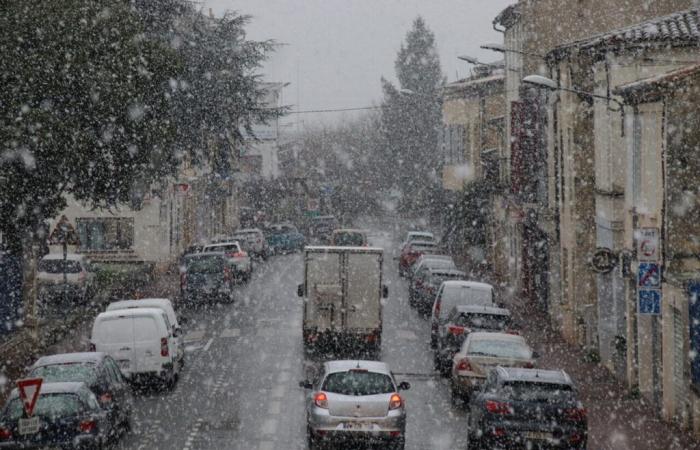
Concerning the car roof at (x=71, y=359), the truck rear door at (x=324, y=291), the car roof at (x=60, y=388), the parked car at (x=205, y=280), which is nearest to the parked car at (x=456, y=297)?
the truck rear door at (x=324, y=291)

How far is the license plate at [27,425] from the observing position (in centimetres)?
1588

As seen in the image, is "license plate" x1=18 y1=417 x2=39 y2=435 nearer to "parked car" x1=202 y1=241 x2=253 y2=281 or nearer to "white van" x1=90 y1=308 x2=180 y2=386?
"white van" x1=90 y1=308 x2=180 y2=386

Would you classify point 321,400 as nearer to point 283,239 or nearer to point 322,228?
point 283,239

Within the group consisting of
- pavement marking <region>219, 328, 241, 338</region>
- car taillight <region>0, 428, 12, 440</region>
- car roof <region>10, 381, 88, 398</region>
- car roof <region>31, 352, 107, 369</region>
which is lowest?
pavement marking <region>219, 328, 241, 338</region>

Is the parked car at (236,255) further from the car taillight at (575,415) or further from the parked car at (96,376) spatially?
the car taillight at (575,415)

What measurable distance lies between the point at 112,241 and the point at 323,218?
78.7 ft

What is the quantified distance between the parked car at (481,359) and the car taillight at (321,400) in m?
4.65

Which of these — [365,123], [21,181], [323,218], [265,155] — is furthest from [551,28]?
[365,123]

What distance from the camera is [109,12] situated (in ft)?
87.7

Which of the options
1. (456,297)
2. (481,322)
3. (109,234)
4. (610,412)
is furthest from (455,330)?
(109,234)

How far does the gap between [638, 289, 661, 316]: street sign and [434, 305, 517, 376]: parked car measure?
5420 mm

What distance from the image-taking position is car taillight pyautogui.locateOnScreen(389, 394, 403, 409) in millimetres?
Result: 17438

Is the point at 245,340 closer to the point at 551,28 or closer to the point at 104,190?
the point at 104,190

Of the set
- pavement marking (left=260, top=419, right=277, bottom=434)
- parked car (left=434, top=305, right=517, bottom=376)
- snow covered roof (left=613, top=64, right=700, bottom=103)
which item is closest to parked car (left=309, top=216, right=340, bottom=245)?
parked car (left=434, top=305, right=517, bottom=376)
